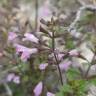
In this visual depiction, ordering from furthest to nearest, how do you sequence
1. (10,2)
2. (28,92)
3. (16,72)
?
(10,2) → (28,92) → (16,72)

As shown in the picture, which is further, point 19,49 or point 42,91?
point 42,91

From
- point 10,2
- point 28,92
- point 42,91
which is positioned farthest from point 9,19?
point 42,91

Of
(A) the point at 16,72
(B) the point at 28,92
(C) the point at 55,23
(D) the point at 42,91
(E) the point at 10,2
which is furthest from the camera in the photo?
(E) the point at 10,2

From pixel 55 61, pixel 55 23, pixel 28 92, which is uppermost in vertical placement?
pixel 55 23

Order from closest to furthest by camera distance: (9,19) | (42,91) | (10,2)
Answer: (42,91), (9,19), (10,2)

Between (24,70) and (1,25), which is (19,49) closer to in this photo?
(24,70)

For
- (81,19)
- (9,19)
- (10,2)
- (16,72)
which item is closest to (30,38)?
(16,72)

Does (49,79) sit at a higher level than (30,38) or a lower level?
lower

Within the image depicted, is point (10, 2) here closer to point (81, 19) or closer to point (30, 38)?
point (81, 19)

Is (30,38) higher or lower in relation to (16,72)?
higher
